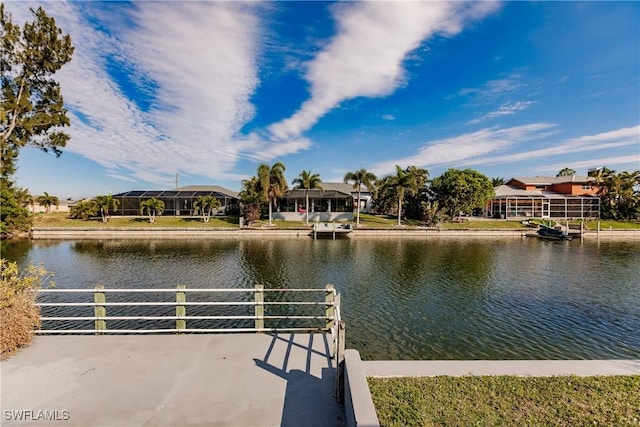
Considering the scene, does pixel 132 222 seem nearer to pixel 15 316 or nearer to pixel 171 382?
pixel 15 316

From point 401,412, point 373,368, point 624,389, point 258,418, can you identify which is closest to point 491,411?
point 401,412

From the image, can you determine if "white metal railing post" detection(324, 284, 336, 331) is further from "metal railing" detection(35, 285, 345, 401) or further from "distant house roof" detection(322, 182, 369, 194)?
"distant house roof" detection(322, 182, 369, 194)

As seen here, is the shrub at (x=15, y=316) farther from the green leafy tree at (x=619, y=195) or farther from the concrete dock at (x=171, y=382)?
the green leafy tree at (x=619, y=195)

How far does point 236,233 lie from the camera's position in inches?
1706

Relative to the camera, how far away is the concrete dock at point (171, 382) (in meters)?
4.64

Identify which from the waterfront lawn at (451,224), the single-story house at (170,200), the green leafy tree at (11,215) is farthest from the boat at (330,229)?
the green leafy tree at (11,215)

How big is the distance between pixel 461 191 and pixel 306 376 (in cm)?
5369

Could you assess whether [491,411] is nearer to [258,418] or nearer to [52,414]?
[258,418]

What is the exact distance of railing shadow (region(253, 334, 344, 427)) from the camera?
15.3 feet

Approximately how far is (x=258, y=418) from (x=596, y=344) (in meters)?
13.3

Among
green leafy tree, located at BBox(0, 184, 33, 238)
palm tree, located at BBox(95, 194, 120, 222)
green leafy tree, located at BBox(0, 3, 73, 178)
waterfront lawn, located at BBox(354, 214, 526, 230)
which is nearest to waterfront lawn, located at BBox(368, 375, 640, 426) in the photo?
green leafy tree, located at BBox(0, 3, 73, 178)

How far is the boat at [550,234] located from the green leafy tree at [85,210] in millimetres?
69870

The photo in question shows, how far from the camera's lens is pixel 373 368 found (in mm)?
6250

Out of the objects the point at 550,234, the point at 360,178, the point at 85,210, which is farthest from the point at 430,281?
the point at 85,210
